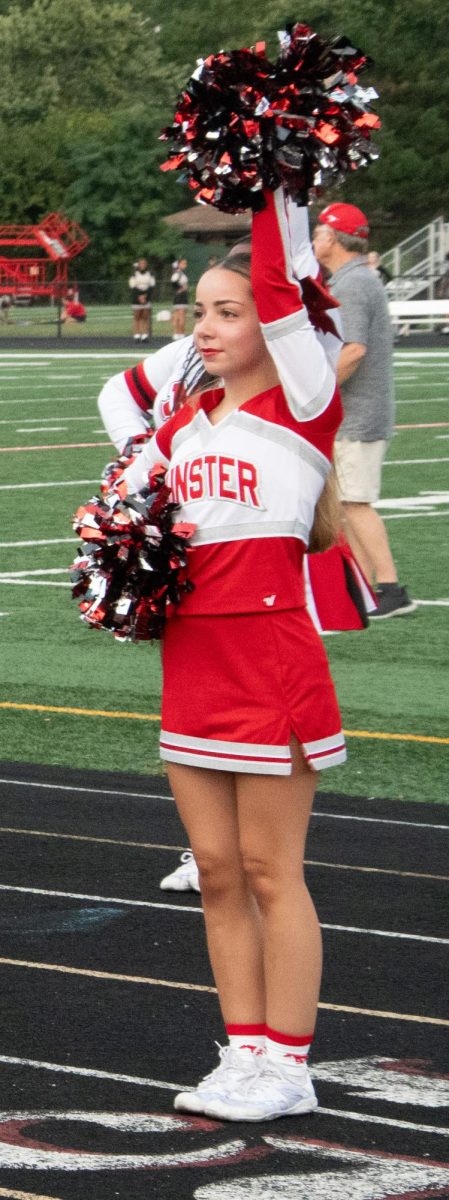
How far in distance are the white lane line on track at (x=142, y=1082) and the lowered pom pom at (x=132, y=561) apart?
2.89ft

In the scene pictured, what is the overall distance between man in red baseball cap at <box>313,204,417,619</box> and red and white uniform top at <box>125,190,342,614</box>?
5507 millimetres

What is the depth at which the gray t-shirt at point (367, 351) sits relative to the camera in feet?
31.0

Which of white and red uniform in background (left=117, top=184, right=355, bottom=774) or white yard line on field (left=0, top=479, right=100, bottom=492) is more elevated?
white and red uniform in background (left=117, top=184, right=355, bottom=774)

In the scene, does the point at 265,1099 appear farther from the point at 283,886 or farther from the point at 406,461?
the point at 406,461

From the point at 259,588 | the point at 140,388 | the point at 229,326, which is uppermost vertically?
the point at 229,326

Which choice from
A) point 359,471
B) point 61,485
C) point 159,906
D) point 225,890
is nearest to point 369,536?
point 359,471

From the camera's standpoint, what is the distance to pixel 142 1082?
13.2 ft

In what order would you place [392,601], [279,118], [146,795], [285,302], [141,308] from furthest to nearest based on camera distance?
1. [141,308]
2. [392,601]
3. [146,795]
4. [285,302]
5. [279,118]

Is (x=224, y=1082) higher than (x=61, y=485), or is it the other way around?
(x=61, y=485)

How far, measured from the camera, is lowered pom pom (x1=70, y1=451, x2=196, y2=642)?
146 inches

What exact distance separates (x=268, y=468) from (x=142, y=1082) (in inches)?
48.7

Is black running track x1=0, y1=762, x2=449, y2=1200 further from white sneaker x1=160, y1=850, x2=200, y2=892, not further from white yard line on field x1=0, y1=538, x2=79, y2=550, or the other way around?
white yard line on field x1=0, y1=538, x2=79, y2=550

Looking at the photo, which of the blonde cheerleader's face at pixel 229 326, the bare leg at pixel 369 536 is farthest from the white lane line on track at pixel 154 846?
the bare leg at pixel 369 536

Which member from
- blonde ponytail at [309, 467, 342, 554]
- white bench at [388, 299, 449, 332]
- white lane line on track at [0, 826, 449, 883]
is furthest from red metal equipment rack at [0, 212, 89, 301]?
blonde ponytail at [309, 467, 342, 554]
